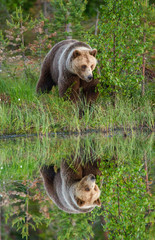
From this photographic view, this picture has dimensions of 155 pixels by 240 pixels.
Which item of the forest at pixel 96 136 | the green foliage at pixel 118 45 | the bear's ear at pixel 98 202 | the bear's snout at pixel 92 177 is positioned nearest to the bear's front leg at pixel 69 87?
the forest at pixel 96 136

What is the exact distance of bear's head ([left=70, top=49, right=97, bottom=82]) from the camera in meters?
6.94

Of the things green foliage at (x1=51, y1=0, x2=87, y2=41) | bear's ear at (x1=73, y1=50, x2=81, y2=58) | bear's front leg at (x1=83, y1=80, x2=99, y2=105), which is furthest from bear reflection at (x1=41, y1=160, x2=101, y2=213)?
green foliage at (x1=51, y1=0, x2=87, y2=41)

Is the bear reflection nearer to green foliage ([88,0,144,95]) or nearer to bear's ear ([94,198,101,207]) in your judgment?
bear's ear ([94,198,101,207])

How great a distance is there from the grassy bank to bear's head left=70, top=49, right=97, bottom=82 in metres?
0.79

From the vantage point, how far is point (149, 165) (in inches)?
180

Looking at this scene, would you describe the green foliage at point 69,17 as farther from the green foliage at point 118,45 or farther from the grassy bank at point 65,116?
the grassy bank at point 65,116

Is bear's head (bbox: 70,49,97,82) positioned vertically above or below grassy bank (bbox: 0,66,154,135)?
above

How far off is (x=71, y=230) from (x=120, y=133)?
519 cm

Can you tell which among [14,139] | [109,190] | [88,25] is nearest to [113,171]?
[109,190]

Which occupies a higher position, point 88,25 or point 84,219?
point 88,25

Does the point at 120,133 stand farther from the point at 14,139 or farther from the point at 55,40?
the point at 55,40

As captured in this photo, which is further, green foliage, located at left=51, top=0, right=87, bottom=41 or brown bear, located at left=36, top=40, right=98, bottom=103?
green foliage, located at left=51, top=0, right=87, bottom=41

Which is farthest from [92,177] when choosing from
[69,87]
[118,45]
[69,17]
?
[69,17]

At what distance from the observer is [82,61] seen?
6977mm
